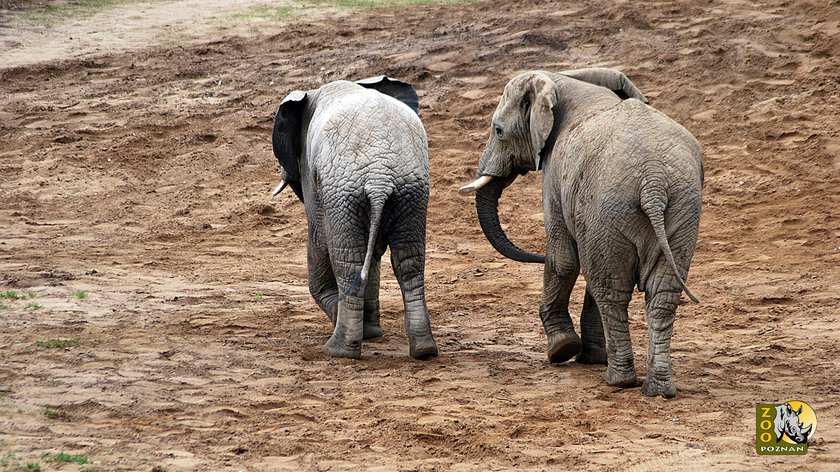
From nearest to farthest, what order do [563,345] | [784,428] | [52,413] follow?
1. [784,428]
2. [52,413]
3. [563,345]

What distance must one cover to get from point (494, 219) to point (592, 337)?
1.17m

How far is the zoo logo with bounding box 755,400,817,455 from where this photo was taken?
587 cm

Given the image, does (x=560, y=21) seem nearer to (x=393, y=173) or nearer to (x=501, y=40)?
(x=501, y=40)

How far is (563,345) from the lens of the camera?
7.72m

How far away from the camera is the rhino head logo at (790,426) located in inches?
236

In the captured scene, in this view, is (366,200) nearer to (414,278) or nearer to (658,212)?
(414,278)

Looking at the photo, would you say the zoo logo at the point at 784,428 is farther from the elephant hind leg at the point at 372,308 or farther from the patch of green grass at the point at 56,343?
the patch of green grass at the point at 56,343

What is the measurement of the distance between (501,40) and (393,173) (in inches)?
333

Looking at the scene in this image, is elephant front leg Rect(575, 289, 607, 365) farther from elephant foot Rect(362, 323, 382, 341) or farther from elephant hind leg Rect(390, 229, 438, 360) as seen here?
elephant foot Rect(362, 323, 382, 341)

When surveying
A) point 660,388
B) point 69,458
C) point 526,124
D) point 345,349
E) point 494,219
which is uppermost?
point 526,124

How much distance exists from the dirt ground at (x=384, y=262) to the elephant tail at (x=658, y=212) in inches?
34.1

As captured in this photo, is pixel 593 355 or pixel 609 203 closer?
pixel 609 203

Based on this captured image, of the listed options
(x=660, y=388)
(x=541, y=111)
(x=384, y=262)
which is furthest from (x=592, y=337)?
(x=384, y=262)

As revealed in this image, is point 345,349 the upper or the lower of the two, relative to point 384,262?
upper
